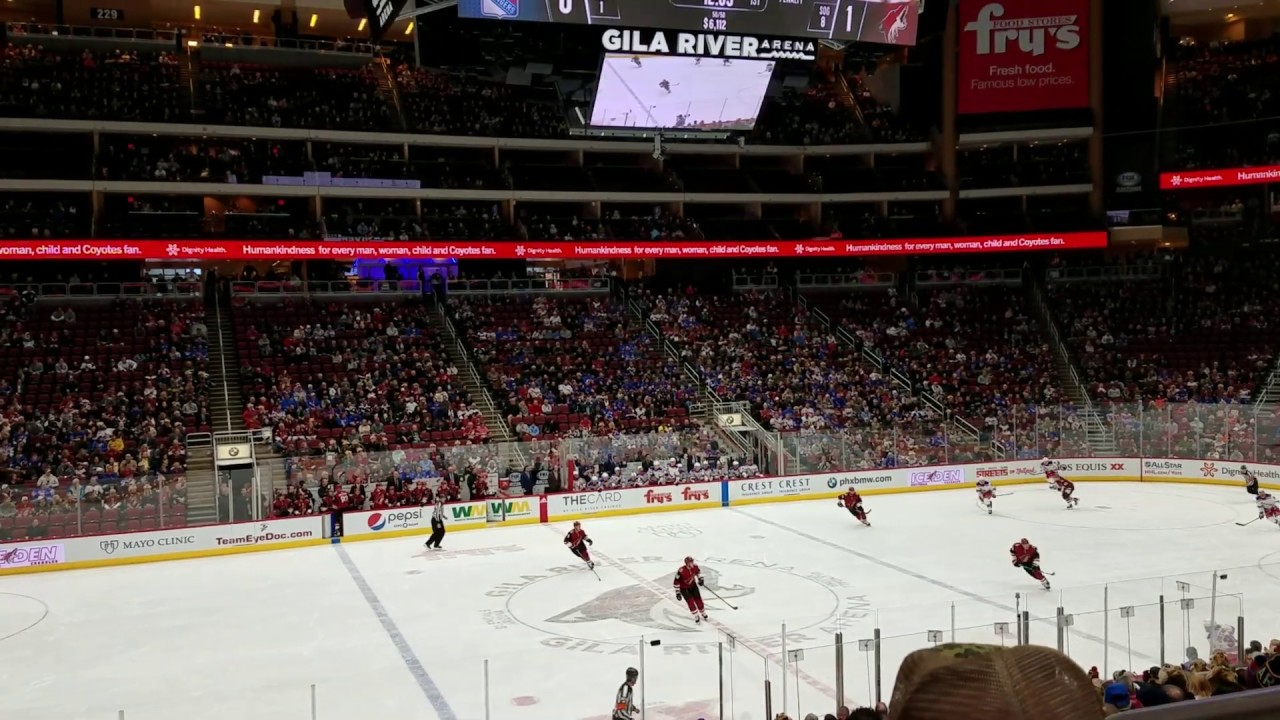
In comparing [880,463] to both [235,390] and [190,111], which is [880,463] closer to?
[235,390]

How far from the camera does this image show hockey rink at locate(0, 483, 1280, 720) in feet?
41.2

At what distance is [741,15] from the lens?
2238cm

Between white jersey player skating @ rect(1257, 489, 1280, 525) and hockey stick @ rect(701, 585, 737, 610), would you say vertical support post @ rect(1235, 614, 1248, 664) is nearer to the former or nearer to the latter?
hockey stick @ rect(701, 585, 737, 610)

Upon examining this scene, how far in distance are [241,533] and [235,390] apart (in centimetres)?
816

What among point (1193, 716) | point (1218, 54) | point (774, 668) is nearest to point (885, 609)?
point (774, 668)

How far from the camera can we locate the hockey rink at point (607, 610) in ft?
41.2

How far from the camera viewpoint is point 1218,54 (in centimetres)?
4581

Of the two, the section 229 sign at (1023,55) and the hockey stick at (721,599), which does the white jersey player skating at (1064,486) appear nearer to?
the hockey stick at (721,599)

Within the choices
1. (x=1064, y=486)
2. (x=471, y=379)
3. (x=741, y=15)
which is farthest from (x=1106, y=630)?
(x=471, y=379)

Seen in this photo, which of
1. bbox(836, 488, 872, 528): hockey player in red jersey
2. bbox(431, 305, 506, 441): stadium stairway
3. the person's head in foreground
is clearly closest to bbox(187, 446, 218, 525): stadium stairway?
bbox(431, 305, 506, 441): stadium stairway

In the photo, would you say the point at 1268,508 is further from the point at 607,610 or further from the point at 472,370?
the point at 472,370

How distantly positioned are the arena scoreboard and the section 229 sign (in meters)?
23.1

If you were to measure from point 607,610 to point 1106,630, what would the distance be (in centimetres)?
872

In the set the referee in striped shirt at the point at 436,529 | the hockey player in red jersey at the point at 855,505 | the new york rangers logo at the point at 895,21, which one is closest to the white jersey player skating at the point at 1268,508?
the hockey player in red jersey at the point at 855,505
